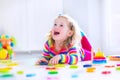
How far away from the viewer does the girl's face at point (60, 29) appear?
129 cm

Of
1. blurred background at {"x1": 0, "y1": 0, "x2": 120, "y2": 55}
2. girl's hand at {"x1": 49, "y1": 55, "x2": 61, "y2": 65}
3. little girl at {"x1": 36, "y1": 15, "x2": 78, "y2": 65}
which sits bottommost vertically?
girl's hand at {"x1": 49, "y1": 55, "x2": 61, "y2": 65}

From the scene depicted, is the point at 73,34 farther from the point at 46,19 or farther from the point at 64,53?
the point at 46,19

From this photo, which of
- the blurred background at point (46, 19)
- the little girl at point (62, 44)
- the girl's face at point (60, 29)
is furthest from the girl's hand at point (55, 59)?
the blurred background at point (46, 19)

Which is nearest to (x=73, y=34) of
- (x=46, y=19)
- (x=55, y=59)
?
(x=55, y=59)

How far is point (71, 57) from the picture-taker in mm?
1249

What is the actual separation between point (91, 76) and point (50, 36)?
18.6 inches

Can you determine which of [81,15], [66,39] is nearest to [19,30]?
[81,15]

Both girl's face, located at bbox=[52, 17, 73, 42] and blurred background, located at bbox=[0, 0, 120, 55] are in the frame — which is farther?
blurred background, located at bbox=[0, 0, 120, 55]

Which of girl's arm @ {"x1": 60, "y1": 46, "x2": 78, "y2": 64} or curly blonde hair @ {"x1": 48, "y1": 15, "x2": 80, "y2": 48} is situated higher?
curly blonde hair @ {"x1": 48, "y1": 15, "x2": 80, "y2": 48}

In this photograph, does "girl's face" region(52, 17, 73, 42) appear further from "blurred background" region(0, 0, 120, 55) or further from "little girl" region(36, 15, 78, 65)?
"blurred background" region(0, 0, 120, 55)

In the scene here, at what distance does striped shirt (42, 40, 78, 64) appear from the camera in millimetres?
1243

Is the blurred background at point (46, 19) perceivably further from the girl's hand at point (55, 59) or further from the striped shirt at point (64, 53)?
the girl's hand at point (55, 59)

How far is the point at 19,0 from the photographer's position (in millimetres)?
2303

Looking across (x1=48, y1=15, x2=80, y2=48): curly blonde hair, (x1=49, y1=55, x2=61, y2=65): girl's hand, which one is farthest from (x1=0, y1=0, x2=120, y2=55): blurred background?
(x1=49, y1=55, x2=61, y2=65): girl's hand
